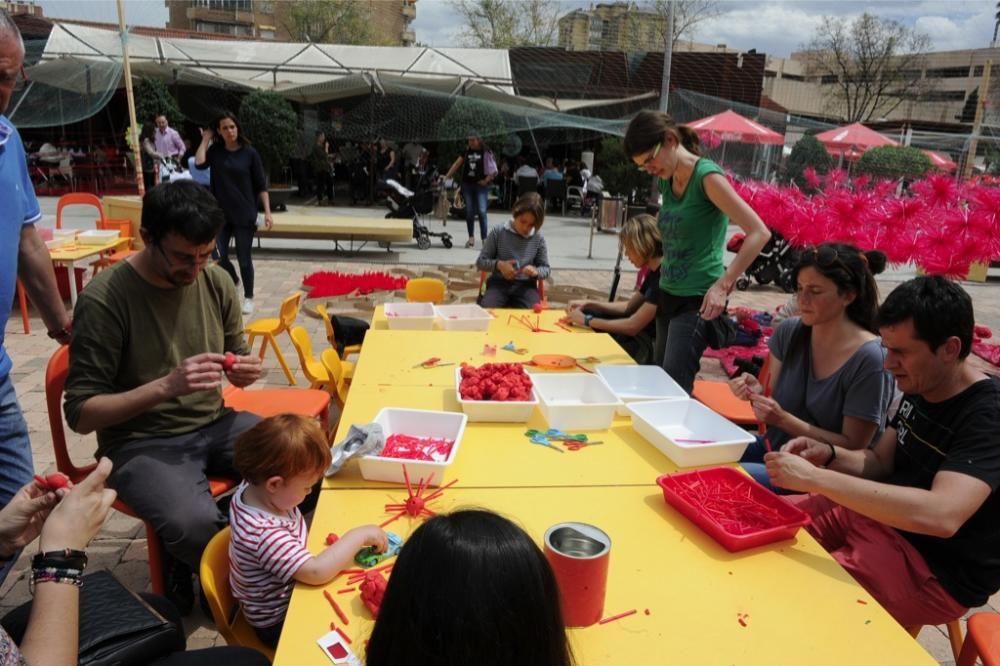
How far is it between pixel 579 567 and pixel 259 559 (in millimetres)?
837

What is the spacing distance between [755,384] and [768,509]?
0.70 metres

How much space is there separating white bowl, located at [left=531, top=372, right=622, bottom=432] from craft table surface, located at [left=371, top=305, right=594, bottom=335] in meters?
0.86

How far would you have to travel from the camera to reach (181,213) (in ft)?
7.43

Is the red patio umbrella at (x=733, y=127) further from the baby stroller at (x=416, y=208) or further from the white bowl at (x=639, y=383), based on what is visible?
the white bowl at (x=639, y=383)

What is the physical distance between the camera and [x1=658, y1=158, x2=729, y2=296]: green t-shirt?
3139mm

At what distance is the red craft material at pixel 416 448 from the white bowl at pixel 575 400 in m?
0.41

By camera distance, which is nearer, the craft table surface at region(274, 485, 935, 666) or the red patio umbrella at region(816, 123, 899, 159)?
the craft table surface at region(274, 485, 935, 666)

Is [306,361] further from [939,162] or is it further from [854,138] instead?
[939,162]

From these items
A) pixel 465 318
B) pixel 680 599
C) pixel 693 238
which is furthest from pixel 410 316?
pixel 680 599

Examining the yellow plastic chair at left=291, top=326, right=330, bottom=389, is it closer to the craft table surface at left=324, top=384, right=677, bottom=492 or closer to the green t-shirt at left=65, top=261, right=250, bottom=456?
the green t-shirt at left=65, top=261, right=250, bottom=456

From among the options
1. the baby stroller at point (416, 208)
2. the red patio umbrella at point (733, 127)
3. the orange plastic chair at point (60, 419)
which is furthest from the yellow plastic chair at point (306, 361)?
the red patio umbrella at point (733, 127)

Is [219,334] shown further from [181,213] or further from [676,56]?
[676,56]

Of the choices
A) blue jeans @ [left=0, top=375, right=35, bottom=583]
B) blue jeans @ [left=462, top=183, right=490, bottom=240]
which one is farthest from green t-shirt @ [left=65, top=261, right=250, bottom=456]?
blue jeans @ [left=462, top=183, right=490, bottom=240]

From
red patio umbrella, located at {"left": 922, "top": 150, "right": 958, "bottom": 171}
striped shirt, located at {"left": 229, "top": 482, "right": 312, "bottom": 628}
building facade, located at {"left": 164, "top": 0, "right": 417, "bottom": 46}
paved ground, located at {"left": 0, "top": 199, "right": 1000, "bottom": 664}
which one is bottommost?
paved ground, located at {"left": 0, "top": 199, "right": 1000, "bottom": 664}
